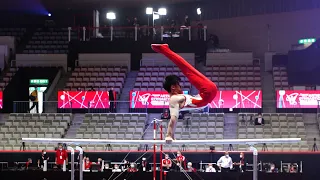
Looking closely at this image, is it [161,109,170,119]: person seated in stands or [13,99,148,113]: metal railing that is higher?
[13,99,148,113]: metal railing

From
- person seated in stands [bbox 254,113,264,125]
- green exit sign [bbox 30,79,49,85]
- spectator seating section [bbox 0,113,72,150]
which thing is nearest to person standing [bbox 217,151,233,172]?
person seated in stands [bbox 254,113,264,125]

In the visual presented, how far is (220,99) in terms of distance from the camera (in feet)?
68.1

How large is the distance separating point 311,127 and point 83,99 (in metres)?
8.20

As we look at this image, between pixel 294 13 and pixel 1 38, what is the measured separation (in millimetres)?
13224

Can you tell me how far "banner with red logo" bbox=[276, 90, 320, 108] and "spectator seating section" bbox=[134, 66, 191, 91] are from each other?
3.62 m

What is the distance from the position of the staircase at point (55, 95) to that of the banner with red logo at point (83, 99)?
367 mm

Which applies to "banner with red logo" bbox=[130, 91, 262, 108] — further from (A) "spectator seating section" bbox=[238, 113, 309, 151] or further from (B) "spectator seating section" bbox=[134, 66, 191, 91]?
(B) "spectator seating section" bbox=[134, 66, 191, 91]

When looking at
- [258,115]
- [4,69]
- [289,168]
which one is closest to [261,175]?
[289,168]

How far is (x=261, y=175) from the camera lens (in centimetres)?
1467

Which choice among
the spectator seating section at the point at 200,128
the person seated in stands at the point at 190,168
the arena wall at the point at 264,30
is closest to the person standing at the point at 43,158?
the spectator seating section at the point at 200,128

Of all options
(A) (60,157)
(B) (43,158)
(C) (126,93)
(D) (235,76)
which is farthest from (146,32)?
(A) (60,157)

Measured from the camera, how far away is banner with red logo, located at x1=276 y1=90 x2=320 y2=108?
20.4m

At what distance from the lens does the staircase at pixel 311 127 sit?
63.3 ft

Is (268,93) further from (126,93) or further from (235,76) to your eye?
(126,93)
